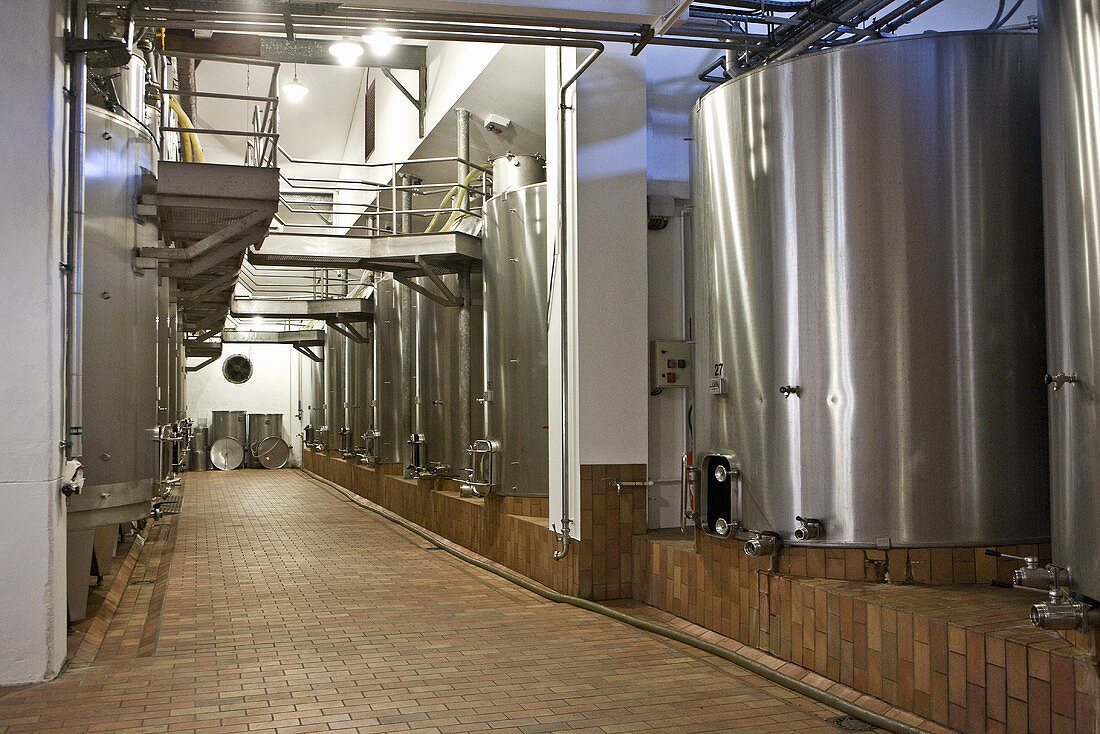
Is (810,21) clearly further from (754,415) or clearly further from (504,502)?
(504,502)

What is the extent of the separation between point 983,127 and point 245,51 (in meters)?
10.2

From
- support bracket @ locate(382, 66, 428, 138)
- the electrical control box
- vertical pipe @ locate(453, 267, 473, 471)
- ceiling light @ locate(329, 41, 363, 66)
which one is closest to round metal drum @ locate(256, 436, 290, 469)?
ceiling light @ locate(329, 41, 363, 66)

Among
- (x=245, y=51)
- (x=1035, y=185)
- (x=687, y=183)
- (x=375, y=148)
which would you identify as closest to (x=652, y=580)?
(x=687, y=183)

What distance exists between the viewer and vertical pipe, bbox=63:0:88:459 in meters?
5.25

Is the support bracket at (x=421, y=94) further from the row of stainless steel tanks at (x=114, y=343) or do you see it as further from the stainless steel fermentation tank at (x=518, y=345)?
the row of stainless steel tanks at (x=114, y=343)

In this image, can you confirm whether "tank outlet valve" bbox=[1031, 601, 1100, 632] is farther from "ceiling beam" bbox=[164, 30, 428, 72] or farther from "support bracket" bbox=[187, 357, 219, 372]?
"support bracket" bbox=[187, 357, 219, 372]

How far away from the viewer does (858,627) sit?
179 inches

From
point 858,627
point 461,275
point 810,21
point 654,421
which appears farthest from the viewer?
point 461,275

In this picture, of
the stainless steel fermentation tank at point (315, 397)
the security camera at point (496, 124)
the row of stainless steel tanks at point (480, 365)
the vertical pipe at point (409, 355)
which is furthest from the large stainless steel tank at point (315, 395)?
the security camera at point (496, 124)

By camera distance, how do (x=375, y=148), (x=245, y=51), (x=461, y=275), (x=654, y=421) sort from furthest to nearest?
1. (x=375, y=148)
2. (x=245, y=51)
3. (x=461, y=275)
4. (x=654, y=421)

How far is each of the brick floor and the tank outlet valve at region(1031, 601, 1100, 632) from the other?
1154mm

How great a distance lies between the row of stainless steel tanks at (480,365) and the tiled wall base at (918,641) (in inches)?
115

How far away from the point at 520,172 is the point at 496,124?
2433 mm

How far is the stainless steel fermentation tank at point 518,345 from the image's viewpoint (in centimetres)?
850
